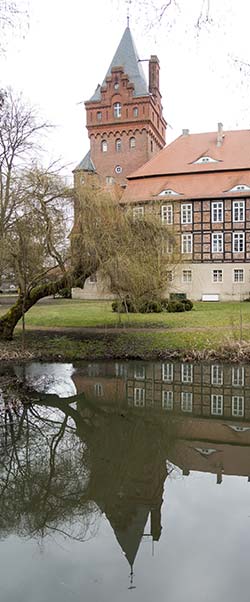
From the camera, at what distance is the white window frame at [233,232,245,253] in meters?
31.9

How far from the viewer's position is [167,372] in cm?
1362

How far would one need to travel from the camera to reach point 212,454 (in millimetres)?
7367

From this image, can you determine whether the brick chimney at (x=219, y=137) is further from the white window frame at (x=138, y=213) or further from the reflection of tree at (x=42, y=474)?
the reflection of tree at (x=42, y=474)

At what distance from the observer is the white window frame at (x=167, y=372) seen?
503 inches

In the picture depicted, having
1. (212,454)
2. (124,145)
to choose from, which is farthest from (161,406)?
(124,145)

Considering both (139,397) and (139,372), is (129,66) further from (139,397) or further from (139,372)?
(139,397)

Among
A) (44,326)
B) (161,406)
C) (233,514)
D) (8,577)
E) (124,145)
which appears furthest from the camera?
(124,145)

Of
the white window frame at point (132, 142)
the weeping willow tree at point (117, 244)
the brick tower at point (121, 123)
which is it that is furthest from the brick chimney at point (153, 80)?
the weeping willow tree at point (117, 244)

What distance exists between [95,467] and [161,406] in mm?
3598

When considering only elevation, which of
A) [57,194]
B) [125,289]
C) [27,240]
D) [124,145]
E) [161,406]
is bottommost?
[161,406]

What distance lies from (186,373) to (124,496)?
307 inches

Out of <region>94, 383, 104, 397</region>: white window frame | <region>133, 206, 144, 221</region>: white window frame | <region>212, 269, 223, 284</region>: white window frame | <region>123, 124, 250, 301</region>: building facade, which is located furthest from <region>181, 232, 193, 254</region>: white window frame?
<region>94, 383, 104, 397</region>: white window frame

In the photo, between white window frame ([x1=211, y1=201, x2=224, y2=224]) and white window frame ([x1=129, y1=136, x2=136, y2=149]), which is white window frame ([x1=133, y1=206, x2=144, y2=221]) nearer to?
white window frame ([x1=211, y1=201, x2=224, y2=224])

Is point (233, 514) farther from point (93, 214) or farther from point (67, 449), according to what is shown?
point (93, 214)
